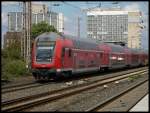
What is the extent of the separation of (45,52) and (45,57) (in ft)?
1.06

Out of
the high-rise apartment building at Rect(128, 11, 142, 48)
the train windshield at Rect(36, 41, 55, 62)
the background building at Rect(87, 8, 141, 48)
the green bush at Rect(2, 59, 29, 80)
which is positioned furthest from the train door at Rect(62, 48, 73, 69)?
the background building at Rect(87, 8, 141, 48)

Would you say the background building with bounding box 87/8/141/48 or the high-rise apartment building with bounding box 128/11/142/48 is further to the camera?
the high-rise apartment building with bounding box 128/11/142/48

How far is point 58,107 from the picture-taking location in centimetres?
1565

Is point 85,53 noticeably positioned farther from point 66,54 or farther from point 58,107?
point 58,107

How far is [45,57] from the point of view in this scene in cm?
2894

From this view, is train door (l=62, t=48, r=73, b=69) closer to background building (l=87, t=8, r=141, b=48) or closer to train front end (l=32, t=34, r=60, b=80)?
train front end (l=32, t=34, r=60, b=80)

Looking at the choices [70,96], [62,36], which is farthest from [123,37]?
[70,96]

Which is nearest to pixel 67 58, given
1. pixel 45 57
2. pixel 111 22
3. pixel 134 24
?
pixel 45 57

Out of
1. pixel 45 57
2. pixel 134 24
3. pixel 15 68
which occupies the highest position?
pixel 134 24

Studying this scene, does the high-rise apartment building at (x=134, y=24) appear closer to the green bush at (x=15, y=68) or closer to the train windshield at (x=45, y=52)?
the green bush at (x=15, y=68)

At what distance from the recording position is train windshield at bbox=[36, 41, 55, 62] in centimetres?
2885

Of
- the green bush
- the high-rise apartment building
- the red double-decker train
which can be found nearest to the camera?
the red double-decker train

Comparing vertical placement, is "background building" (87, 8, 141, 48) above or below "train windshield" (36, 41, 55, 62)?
above

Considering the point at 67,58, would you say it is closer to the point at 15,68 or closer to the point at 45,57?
the point at 45,57
